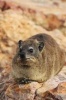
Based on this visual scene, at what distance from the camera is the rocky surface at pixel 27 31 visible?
9.52m

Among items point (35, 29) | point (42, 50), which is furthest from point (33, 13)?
point (42, 50)

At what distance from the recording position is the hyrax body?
31.3 feet

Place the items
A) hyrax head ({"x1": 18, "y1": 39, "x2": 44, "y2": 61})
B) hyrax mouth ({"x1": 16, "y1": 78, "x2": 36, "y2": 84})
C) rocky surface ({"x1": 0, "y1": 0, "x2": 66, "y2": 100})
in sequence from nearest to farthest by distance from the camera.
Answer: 1. hyrax head ({"x1": 18, "y1": 39, "x2": 44, "y2": 61})
2. rocky surface ({"x1": 0, "y1": 0, "x2": 66, "y2": 100})
3. hyrax mouth ({"x1": 16, "y1": 78, "x2": 36, "y2": 84})

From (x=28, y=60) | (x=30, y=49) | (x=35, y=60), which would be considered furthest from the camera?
(x=35, y=60)

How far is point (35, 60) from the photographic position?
9.77 m

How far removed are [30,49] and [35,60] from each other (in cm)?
26

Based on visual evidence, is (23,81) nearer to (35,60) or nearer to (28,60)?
(35,60)

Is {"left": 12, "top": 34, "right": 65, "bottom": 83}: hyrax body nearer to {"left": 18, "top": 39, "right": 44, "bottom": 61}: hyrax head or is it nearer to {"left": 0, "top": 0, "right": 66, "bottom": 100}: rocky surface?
{"left": 18, "top": 39, "right": 44, "bottom": 61}: hyrax head

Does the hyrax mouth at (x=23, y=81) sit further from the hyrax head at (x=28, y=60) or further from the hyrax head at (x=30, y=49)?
the hyrax head at (x=30, y=49)

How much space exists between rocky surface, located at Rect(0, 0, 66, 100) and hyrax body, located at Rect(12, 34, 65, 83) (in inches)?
7.9

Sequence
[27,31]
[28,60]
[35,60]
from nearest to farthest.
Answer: [28,60] < [35,60] < [27,31]

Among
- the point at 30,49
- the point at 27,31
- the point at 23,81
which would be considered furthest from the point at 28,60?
the point at 27,31

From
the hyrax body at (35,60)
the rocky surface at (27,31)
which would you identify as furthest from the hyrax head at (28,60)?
the rocky surface at (27,31)

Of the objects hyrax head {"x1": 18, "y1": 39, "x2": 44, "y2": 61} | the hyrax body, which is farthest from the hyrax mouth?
hyrax head {"x1": 18, "y1": 39, "x2": 44, "y2": 61}
